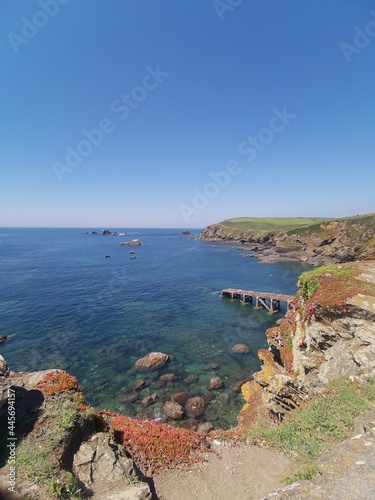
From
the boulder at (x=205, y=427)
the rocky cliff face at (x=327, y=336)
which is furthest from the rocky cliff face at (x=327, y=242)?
the boulder at (x=205, y=427)

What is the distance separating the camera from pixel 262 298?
1874 inches

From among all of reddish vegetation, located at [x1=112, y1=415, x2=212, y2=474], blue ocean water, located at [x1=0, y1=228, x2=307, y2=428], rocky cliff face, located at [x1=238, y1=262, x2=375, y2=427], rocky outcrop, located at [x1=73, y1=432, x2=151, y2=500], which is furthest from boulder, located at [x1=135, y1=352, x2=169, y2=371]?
rocky outcrop, located at [x1=73, y1=432, x2=151, y2=500]

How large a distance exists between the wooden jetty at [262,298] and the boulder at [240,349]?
1436 centimetres

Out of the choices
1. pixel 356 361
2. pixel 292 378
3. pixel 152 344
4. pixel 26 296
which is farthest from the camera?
pixel 26 296

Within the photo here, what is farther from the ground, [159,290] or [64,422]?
[64,422]

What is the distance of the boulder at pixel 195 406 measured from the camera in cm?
2100

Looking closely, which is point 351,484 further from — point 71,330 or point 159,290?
point 159,290

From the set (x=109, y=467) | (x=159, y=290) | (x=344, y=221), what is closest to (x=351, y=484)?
(x=109, y=467)

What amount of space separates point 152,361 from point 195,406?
25.1 ft

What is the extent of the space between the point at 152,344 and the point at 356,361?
2460 cm

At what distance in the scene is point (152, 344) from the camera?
31.6 metres

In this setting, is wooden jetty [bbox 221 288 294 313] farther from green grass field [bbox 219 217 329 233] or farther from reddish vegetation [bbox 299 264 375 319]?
green grass field [bbox 219 217 329 233]

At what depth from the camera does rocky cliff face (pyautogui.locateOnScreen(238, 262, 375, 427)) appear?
12.9m

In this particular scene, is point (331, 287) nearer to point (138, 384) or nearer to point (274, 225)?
point (138, 384)
